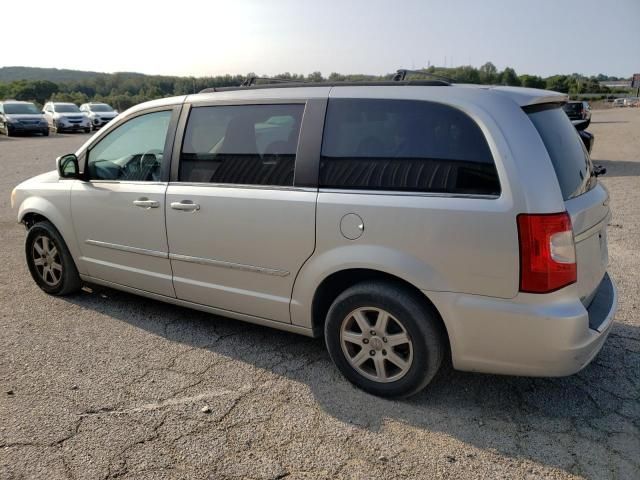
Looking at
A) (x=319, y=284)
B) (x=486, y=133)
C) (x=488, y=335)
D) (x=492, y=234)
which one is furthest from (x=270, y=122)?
(x=488, y=335)

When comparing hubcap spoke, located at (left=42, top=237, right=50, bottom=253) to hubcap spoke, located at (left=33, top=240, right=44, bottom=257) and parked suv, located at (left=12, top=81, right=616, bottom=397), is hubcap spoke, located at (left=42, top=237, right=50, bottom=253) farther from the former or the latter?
parked suv, located at (left=12, top=81, right=616, bottom=397)

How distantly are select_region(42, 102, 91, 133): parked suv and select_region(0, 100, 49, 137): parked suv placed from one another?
1.49 metres

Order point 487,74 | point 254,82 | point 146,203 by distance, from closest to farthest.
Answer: point 146,203 → point 254,82 → point 487,74

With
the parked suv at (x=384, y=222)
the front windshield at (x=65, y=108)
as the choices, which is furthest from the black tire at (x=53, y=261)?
the front windshield at (x=65, y=108)

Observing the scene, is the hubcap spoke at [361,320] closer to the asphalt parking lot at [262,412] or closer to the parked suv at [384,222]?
the parked suv at [384,222]

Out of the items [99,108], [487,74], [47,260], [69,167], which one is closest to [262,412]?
[69,167]

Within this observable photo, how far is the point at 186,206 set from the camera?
3.65 metres

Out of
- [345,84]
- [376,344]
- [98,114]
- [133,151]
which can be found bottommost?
[376,344]

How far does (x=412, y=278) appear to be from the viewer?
2830 mm

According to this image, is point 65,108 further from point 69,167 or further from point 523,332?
point 523,332

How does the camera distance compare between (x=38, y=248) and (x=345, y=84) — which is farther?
(x=38, y=248)

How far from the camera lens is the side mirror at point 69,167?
4.39 metres

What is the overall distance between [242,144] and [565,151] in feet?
6.53

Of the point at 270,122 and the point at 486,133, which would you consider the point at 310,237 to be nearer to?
the point at 270,122
